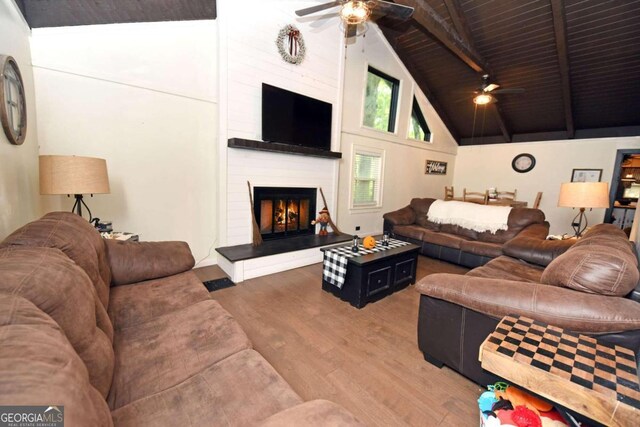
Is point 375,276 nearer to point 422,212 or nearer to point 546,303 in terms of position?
point 546,303

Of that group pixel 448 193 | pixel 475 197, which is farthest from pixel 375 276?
pixel 475 197

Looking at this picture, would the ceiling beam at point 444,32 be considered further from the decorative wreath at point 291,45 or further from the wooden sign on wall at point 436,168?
the wooden sign on wall at point 436,168

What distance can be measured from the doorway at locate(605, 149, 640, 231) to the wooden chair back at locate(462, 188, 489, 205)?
2145 millimetres

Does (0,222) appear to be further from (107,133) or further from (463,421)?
(463,421)

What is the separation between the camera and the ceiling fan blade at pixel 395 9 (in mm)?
2788

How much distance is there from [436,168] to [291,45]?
479 centimetres

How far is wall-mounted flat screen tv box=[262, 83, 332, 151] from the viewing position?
353 centimetres

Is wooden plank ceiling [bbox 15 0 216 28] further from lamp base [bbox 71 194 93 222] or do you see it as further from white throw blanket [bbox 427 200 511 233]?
white throw blanket [bbox 427 200 511 233]

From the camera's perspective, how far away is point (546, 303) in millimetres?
1344

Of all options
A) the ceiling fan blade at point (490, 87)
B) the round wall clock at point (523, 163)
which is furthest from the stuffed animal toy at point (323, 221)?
the round wall clock at point (523, 163)

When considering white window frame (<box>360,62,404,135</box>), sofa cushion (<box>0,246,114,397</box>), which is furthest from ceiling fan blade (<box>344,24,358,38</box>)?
sofa cushion (<box>0,246,114,397</box>)

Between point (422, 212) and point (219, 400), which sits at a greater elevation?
point (422, 212)

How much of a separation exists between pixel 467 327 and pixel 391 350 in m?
0.63

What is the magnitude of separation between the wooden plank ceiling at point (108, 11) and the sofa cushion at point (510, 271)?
3912 mm
